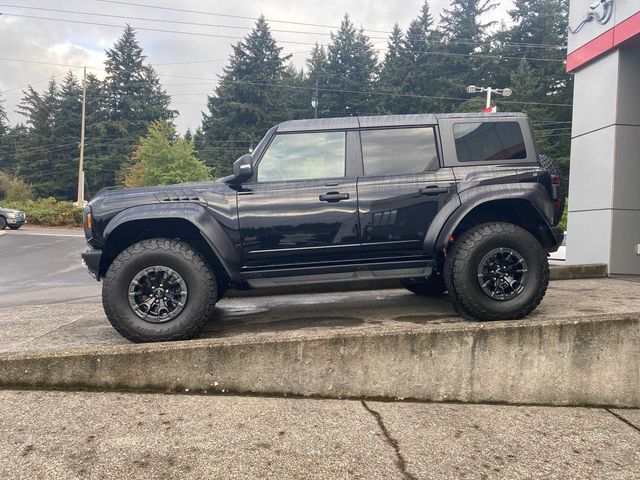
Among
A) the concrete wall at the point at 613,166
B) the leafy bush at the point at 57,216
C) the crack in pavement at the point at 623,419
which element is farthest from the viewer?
the leafy bush at the point at 57,216

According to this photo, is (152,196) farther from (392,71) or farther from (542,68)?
(392,71)

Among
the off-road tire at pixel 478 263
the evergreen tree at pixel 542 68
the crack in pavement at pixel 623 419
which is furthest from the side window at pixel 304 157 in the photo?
the evergreen tree at pixel 542 68

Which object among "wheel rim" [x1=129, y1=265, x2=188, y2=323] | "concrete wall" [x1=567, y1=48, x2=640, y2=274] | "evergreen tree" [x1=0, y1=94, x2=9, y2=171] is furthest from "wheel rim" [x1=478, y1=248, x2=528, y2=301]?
"evergreen tree" [x1=0, y1=94, x2=9, y2=171]

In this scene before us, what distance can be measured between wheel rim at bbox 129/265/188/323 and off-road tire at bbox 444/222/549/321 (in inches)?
87.9

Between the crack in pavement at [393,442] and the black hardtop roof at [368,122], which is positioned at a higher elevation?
the black hardtop roof at [368,122]

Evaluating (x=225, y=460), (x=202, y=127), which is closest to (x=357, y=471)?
(x=225, y=460)

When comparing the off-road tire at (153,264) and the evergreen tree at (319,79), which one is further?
the evergreen tree at (319,79)

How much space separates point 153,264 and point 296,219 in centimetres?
119

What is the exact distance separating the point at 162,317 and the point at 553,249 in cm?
338

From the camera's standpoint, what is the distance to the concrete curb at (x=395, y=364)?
345 centimetres

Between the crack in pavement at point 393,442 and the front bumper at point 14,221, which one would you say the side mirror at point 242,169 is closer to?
the crack in pavement at point 393,442

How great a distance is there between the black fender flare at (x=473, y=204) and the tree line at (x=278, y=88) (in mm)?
40617

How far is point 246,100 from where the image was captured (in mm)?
54344

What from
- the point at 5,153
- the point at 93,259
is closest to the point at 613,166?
the point at 93,259
